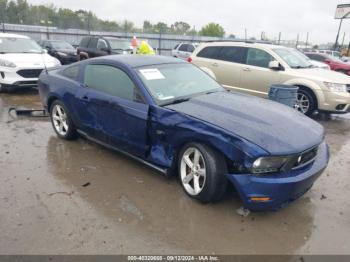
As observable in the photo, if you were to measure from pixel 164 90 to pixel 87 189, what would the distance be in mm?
1565

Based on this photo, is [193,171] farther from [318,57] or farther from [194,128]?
[318,57]

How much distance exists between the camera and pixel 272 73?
294 inches

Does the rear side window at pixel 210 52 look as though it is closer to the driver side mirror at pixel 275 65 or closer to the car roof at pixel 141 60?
the driver side mirror at pixel 275 65

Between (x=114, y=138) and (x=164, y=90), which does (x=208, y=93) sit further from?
(x=114, y=138)

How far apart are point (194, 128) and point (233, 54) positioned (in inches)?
223

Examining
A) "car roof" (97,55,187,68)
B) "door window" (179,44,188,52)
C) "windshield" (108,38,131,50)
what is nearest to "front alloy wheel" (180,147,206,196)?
"car roof" (97,55,187,68)

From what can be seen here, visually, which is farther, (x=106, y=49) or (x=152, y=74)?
(x=106, y=49)

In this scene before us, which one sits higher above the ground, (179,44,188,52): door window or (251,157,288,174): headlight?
(179,44,188,52): door window

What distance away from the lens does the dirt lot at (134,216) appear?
278 cm

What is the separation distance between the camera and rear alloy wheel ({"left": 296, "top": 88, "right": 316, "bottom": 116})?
7.00 meters

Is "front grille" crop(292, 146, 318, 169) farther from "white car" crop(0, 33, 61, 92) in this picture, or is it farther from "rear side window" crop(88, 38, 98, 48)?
"rear side window" crop(88, 38, 98, 48)

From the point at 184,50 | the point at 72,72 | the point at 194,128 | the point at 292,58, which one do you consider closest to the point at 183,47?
the point at 184,50

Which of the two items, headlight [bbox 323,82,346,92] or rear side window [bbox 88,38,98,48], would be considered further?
rear side window [bbox 88,38,98,48]

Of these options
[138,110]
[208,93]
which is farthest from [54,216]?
[208,93]
